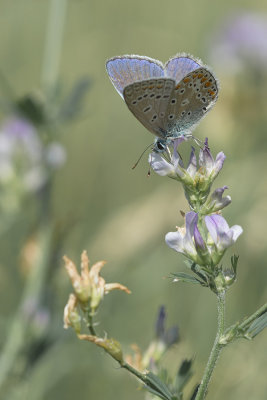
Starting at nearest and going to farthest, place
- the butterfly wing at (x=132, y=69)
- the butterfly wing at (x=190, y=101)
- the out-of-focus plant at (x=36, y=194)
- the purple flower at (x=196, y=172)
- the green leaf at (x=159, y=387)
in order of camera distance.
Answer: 1. the green leaf at (x=159, y=387)
2. the purple flower at (x=196, y=172)
3. the butterfly wing at (x=132, y=69)
4. the butterfly wing at (x=190, y=101)
5. the out-of-focus plant at (x=36, y=194)

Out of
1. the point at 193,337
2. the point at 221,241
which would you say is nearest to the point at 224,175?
the point at 193,337

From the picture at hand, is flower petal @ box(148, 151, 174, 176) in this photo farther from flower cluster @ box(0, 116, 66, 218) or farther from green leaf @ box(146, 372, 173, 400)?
flower cluster @ box(0, 116, 66, 218)

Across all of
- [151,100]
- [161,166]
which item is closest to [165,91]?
[151,100]

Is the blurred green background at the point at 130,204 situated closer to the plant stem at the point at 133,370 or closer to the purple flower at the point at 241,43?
the purple flower at the point at 241,43

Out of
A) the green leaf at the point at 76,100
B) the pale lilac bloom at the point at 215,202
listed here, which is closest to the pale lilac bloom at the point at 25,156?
the green leaf at the point at 76,100

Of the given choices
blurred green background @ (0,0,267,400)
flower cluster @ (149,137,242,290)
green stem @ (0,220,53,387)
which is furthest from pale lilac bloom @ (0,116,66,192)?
flower cluster @ (149,137,242,290)

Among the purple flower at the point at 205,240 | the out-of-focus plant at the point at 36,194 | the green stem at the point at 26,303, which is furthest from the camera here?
the out-of-focus plant at the point at 36,194

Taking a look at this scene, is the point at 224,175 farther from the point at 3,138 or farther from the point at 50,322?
the point at 50,322

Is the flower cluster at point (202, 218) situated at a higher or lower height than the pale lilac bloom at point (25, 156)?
higher
